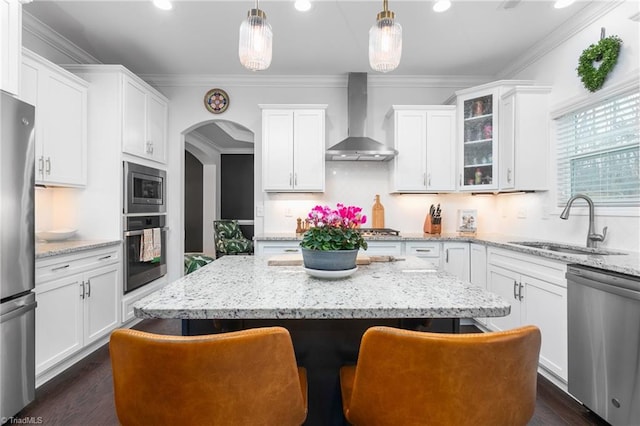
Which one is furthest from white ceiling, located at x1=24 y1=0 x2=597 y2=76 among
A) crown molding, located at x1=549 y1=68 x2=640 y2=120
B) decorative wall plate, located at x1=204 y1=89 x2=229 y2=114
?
crown molding, located at x1=549 y1=68 x2=640 y2=120

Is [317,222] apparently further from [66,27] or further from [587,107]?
[66,27]

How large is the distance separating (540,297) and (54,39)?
4611 millimetres

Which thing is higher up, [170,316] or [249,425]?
[170,316]

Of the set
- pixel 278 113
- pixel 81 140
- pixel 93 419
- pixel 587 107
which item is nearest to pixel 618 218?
pixel 587 107

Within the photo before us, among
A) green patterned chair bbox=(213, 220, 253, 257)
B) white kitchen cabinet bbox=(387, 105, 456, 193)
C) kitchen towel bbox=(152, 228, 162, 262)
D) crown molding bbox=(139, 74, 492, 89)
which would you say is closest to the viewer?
kitchen towel bbox=(152, 228, 162, 262)

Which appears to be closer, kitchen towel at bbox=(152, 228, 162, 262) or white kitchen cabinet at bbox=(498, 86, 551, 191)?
white kitchen cabinet at bbox=(498, 86, 551, 191)

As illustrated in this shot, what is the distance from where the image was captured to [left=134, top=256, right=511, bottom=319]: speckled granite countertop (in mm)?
968

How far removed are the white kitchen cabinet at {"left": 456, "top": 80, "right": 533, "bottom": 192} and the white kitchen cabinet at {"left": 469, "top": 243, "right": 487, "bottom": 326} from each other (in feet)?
2.14

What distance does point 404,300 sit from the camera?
1.05m

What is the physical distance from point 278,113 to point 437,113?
5.82ft

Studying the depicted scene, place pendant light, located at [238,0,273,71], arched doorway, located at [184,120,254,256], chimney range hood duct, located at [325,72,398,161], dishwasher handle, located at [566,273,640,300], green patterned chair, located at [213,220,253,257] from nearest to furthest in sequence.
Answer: pendant light, located at [238,0,273,71] < dishwasher handle, located at [566,273,640,300] < chimney range hood duct, located at [325,72,398,161] < green patterned chair, located at [213,220,253,257] < arched doorway, located at [184,120,254,256]

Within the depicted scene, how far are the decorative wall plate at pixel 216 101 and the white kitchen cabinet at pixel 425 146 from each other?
2.03 m

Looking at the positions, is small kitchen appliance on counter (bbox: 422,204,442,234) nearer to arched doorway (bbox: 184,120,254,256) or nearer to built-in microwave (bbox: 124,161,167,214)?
built-in microwave (bbox: 124,161,167,214)

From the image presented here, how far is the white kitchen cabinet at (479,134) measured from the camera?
321cm
